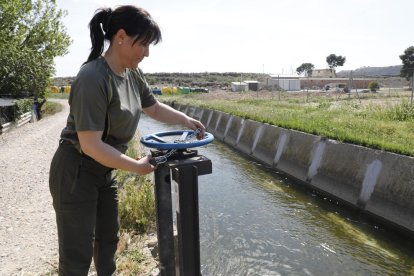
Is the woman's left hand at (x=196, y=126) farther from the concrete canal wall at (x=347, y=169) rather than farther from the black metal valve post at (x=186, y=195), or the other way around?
the concrete canal wall at (x=347, y=169)

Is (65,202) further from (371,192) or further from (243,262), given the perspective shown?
(371,192)

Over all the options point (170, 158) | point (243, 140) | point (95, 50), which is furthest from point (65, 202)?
point (243, 140)

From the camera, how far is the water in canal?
563 centimetres

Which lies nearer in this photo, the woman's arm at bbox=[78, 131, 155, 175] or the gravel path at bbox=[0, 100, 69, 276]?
the woman's arm at bbox=[78, 131, 155, 175]

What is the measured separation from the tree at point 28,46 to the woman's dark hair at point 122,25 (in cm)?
1926

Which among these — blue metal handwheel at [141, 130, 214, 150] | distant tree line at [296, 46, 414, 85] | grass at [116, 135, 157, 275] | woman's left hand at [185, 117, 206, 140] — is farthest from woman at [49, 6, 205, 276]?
distant tree line at [296, 46, 414, 85]

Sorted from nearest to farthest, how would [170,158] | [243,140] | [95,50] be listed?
[95,50]
[170,158]
[243,140]

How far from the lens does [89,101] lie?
226 cm

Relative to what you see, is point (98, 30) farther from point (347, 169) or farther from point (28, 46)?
point (28, 46)

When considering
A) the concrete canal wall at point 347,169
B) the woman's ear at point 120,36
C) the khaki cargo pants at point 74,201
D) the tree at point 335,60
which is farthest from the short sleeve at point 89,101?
the tree at point 335,60

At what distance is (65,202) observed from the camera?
2.60 metres

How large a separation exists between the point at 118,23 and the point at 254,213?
605 cm

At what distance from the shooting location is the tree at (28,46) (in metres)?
19.9

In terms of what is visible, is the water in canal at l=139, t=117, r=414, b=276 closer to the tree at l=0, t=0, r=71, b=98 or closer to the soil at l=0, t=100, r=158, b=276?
the soil at l=0, t=100, r=158, b=276
